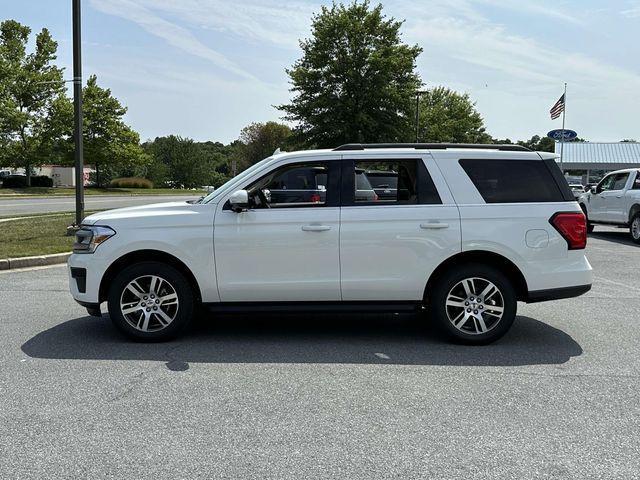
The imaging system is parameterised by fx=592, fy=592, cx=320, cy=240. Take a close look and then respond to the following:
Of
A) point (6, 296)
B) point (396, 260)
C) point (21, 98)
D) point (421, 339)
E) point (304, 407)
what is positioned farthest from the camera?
point (21, 98)

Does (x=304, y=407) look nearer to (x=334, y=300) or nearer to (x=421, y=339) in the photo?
(x=334, y=300)

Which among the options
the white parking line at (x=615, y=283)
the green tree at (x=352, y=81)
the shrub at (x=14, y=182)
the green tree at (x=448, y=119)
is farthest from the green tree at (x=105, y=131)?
the white parking line at (x=615, y=283)

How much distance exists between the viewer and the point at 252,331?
6273 millimetres

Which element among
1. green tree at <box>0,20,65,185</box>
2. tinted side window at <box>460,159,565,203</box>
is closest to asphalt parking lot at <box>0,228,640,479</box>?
tinted side window at <box>460,159,565,203</box>

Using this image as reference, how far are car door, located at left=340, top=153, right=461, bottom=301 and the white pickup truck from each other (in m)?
12.0

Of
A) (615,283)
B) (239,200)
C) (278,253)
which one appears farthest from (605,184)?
(239,200)

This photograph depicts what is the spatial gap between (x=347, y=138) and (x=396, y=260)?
34390 millimetres

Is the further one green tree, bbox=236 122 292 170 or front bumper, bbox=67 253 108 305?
green tree, bbox=236 122 292 170

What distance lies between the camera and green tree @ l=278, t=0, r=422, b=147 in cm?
3906

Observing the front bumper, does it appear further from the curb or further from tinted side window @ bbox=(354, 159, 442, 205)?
the curb

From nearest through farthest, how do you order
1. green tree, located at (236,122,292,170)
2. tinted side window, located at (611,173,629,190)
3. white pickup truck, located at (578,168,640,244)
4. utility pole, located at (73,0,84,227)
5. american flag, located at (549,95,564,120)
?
utility pole, located at (73,0,84,227), white pickup truck, located at (578,168,640,244), tinted side window, located at (611,173,629,190), american flag, located at (549,95,564,120), green tree, located at (236,122,292,170)

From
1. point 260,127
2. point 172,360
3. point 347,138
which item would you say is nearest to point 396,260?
point 172,360

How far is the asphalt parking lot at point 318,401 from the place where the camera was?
3338 mm

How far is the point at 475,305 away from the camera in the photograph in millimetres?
5633
